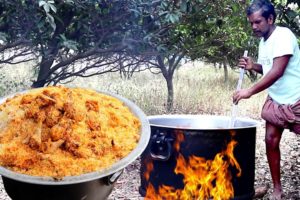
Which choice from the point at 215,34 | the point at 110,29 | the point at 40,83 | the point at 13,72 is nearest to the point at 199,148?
the point at 110,29

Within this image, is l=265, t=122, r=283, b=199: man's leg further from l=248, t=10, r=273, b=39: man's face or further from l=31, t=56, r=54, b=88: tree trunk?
l=31, t=56, r=54, b=88: tree trunk

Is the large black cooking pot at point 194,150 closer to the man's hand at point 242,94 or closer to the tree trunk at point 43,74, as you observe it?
the man's hand at point 242,94

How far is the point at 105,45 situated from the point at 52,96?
1.66 m

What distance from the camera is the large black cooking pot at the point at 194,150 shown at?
3320 millimetres

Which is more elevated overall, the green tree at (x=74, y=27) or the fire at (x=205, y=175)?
the green tree at (x=74, y=27)

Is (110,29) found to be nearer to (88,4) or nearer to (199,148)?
(88,4)

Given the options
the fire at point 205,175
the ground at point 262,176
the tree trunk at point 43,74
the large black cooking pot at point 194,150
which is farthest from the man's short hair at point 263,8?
the tree trunk at point 43,74

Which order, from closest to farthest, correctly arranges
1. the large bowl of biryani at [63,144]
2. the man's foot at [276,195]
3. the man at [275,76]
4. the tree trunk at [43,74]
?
1. the large bowl of biryani at [63,144]
2. the man at [275,76]
3. the man's foot at [276,195]
4. the tree trunk at [43,74]

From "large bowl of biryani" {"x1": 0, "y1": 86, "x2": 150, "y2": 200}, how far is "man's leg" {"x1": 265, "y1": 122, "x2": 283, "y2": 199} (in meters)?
1.53

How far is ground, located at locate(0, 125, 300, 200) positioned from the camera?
157 inches

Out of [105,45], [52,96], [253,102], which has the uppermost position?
[105,45]

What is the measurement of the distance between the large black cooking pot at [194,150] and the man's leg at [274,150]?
0.55ft

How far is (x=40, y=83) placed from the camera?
4.34 meters

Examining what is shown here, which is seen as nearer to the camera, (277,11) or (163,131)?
(163,131)
